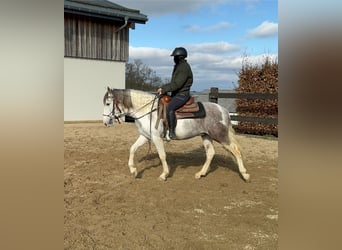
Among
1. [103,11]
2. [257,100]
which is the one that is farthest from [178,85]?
[103,11]

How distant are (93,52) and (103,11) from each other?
1.72m

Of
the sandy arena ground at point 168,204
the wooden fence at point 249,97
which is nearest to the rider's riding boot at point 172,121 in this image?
the sandy arena ground at point 168,204

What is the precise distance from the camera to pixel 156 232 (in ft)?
11.1

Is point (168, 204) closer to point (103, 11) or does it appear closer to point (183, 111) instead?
point (183, 111)

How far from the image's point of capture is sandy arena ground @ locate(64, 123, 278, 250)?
322 cm

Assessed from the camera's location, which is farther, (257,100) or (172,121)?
(257,100)

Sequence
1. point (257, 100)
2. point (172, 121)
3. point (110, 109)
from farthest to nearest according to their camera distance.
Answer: point (257, 100) → point (110, 109) → point (172, 121)

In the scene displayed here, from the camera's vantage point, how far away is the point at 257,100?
12016mm

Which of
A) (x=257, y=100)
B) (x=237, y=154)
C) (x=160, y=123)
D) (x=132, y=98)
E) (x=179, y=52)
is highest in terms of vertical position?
(x=179, y=52)
